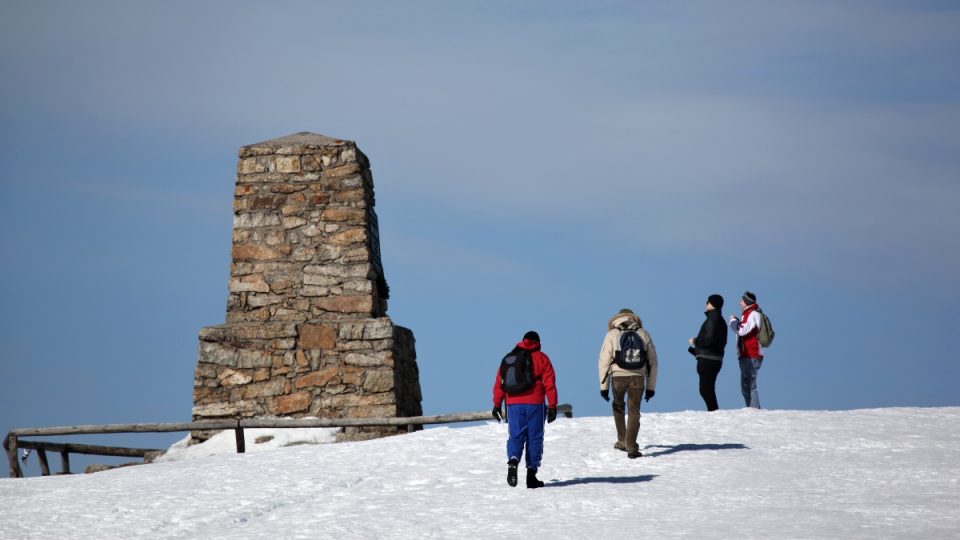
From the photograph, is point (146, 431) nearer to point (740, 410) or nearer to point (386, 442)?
point (386, 442)

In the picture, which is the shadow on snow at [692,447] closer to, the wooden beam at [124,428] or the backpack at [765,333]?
the backpack at [765,333]

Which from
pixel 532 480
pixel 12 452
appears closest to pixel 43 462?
pixel 12 452

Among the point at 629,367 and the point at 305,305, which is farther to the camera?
the point at 305,305

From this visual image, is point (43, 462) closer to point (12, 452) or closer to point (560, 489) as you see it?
point (12, 452)

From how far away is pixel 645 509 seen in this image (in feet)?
36.7

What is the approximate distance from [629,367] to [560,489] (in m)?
1.82

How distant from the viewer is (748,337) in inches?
649

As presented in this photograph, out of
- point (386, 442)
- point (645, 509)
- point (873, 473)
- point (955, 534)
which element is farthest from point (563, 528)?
point (386, 442)

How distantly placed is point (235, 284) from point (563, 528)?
986 cm

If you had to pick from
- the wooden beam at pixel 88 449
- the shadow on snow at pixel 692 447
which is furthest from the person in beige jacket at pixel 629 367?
the wooden beam at pixel 88 449

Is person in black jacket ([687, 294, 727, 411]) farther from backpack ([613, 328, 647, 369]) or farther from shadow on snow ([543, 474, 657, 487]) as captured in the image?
shadow on snow ([543, 474, 657, 487])

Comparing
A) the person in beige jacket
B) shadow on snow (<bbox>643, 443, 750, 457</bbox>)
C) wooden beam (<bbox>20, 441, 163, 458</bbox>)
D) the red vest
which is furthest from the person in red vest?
wooden beam (<bbox>20, 441, 163, 458</bbox>)

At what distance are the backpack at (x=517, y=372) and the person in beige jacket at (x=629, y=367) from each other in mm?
1531

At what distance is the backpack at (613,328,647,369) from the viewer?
1333cm
